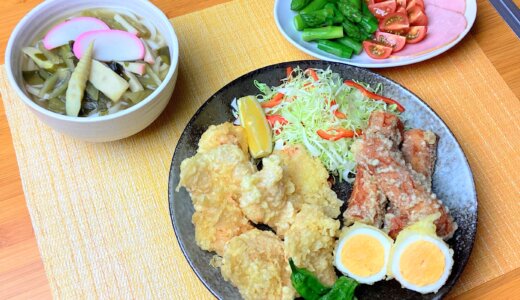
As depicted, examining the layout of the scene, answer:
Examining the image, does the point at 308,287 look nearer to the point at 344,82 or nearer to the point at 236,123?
the point at 236,123

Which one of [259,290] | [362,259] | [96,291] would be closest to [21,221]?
[96,291]

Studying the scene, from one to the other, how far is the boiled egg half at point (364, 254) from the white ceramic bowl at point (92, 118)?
33.9 inches

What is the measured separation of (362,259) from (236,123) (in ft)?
2.54

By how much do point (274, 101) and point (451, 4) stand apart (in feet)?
3.44

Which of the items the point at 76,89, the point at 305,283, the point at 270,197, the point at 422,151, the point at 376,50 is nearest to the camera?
the point at 305,283

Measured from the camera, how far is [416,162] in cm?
211

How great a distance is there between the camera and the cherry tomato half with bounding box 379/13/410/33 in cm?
254

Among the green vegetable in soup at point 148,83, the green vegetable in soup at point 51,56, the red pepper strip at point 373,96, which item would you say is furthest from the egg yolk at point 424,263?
the green vegetable in soup at point 51,56

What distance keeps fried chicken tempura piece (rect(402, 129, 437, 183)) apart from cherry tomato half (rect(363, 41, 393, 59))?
0.48 m

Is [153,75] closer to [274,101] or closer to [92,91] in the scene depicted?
[92,91]

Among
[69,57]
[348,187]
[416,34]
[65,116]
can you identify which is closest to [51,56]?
[69,57]

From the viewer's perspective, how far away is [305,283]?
1756 millimetres

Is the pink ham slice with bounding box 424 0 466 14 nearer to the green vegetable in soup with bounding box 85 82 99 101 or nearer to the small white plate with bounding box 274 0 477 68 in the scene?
the small white plate with bounding box 274 0 477 68

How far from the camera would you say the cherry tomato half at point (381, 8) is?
8.60 ft
